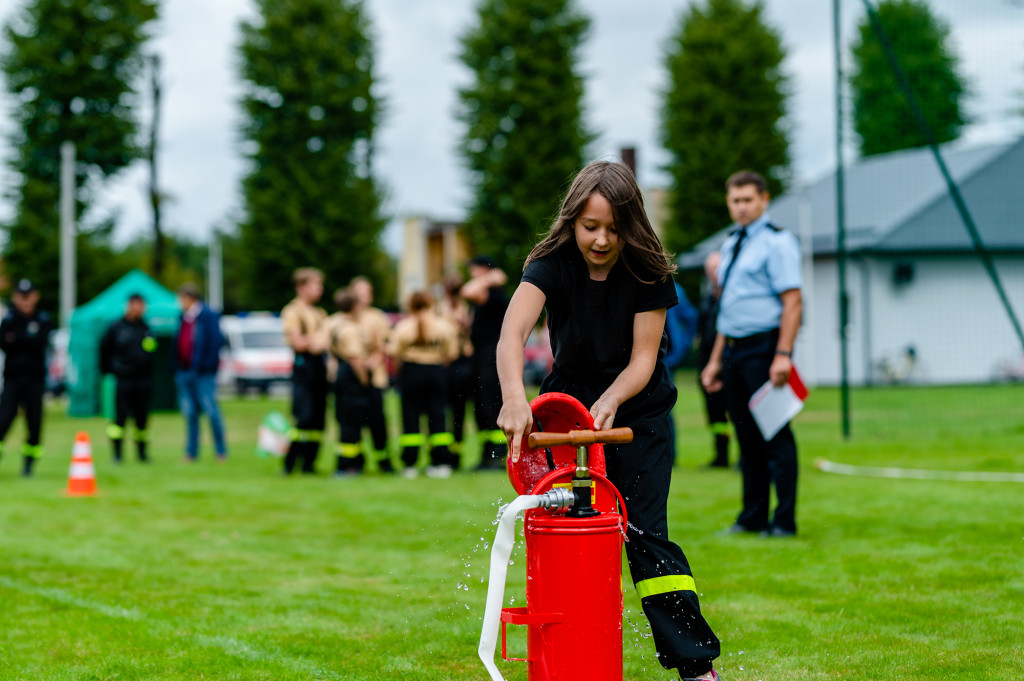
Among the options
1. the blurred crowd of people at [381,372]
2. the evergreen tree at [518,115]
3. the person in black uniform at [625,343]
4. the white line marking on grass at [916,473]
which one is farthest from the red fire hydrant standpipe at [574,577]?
the evergreen tree at [518,115]

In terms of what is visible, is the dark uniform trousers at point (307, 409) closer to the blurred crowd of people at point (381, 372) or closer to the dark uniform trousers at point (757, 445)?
the blurred crowd of people at point (381, 372)

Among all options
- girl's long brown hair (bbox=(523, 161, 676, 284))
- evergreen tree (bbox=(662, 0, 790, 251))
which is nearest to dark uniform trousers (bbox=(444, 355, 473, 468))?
girl's long brown hair (bbox=(523, 161, 676, 284))

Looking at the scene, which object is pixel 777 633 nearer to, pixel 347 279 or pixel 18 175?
pixel 18 175

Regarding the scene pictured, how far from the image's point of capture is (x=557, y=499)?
10.9 ft

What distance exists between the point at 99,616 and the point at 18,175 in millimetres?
35108

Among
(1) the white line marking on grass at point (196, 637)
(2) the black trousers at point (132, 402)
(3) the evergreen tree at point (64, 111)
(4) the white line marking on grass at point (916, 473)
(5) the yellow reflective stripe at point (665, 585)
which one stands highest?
(3) the evergreen tree at point (64, 111)

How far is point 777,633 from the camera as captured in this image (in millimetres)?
4594

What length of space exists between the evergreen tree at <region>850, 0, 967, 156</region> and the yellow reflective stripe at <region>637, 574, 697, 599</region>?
355 inches

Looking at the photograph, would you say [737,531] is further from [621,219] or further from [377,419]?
[377,419]

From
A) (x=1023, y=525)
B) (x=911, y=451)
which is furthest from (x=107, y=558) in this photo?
(x=911, y=451)

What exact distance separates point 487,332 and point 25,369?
4.85m

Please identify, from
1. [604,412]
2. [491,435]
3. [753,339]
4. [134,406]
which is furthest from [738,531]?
[134,406]

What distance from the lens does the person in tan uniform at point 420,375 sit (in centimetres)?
1154

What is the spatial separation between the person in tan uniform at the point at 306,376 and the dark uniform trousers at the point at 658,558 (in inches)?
327
